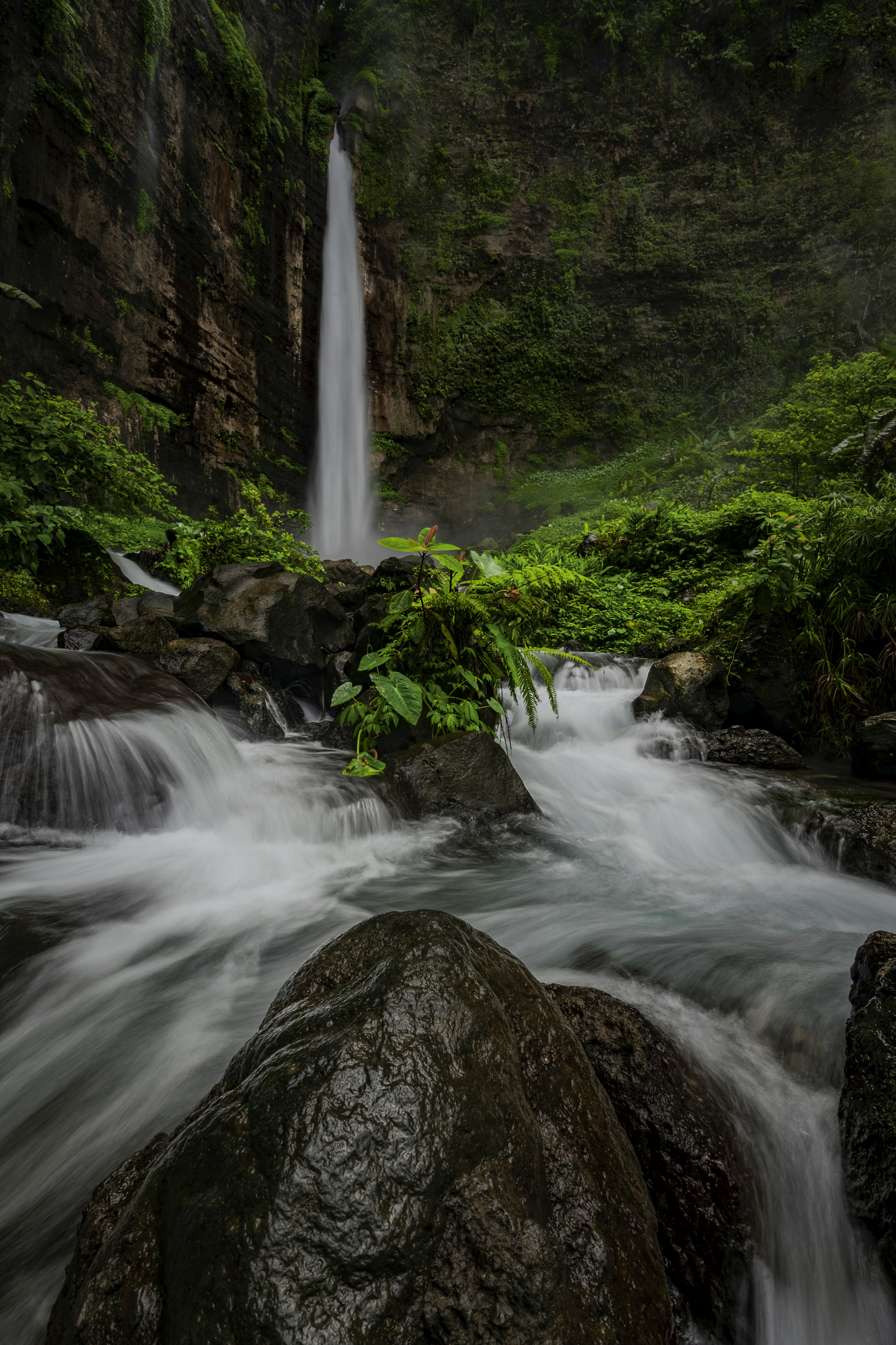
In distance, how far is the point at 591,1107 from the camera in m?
1.44

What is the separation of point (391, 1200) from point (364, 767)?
149 inches

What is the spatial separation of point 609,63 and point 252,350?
2140 centimetres

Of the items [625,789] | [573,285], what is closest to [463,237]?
[573,285]

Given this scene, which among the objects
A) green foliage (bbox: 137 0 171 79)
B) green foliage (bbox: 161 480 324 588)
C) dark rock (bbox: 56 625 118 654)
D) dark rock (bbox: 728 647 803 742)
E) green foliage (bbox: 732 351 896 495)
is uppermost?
green foliage (bbox: 137 0 171 79)

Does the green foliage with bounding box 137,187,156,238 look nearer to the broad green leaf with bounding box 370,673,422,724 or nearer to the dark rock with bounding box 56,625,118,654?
the dark rock with bounding box 56,625,118,654

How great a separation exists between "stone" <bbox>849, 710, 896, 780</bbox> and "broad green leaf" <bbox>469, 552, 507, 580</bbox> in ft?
11.7

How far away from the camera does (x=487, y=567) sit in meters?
4.99

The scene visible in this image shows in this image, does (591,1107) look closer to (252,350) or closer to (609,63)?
(252,350)

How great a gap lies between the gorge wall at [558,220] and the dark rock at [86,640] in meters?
14.1

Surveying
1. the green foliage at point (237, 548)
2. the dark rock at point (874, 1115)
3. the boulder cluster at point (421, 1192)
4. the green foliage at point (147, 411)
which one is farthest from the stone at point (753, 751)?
the green foliage at point (147, 411)

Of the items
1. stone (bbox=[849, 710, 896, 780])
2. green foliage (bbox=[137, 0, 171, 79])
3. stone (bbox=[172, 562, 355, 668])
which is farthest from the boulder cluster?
green foliage (bbox=[137, 0, 171, 79])

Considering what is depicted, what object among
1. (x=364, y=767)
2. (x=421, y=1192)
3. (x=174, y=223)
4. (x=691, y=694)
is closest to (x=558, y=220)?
(x=174, y=223)

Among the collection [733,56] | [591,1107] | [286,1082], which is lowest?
[591,1107]

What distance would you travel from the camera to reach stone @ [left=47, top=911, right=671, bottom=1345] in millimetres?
998
